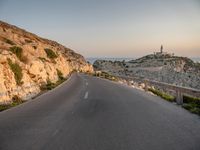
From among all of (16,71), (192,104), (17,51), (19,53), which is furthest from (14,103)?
(17,51)

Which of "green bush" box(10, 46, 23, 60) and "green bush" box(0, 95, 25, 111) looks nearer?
"green bush" box(0, 95, 25, 111)

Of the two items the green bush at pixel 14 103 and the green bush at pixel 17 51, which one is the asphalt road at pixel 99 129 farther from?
the green bush at pixel 17 51

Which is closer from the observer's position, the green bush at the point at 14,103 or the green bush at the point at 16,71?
the green bush at the point at 14,103

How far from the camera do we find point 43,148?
23.2 ft

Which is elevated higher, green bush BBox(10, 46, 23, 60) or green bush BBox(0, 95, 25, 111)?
green bush BBox(10, 46, 23, 60)

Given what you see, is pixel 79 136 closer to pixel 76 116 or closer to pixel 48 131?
pixel 48 131

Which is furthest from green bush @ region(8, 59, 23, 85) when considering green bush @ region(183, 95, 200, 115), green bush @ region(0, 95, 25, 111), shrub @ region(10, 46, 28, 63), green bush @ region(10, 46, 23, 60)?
green bush @ region(183, 95, 200, 115)

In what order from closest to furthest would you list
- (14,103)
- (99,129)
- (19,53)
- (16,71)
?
1. (99,129)
2. (14,103)
3. (16,71)
4. (19,53)

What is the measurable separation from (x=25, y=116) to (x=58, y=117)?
1.35 meters

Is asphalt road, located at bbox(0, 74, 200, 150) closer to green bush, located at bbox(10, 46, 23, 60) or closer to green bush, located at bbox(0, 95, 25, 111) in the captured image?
green bush, located at bbox(0, 95, 25, 111)

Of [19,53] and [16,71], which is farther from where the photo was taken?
[19,53]

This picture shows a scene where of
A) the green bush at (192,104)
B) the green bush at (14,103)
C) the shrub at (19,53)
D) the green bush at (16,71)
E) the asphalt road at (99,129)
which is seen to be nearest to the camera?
the asphalt road at (99,129)

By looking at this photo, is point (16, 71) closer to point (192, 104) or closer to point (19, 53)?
point (19, 53)

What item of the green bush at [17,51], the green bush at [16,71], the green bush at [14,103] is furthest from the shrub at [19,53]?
the green bush at [14,103]
